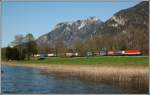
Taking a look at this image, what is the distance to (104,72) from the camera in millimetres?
6359

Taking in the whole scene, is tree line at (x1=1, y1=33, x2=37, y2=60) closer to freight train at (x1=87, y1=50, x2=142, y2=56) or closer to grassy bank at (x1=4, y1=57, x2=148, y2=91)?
grassy bank at (x1=4, y1=57, x2=148, y2=91)

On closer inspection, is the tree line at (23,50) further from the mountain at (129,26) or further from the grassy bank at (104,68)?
the mountain at (129,26)

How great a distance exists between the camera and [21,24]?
4293mm

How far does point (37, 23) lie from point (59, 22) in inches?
13.9

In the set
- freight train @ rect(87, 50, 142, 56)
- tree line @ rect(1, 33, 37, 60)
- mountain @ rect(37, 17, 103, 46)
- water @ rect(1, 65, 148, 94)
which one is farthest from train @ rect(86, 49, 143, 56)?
tree line @ rect(1, 33, 37, 60)

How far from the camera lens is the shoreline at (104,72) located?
17.7 feet

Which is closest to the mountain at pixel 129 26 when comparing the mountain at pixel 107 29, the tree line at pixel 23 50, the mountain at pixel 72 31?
the mountain at pixel 107 29

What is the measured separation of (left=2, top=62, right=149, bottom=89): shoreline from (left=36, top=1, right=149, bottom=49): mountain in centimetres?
63

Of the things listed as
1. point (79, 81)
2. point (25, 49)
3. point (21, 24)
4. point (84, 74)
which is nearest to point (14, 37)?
point (21, 24)

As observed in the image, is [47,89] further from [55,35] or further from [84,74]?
[84,74]

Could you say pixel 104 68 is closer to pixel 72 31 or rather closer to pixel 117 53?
pixel 117 53

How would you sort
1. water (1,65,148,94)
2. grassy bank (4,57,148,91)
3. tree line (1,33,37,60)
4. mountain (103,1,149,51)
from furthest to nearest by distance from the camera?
grassy bank (4,57,148,91), tree line (1,33,37,60), water (1,65,148,94), mountain (103,1,149,51)

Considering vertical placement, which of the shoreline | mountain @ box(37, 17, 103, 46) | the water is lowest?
the water

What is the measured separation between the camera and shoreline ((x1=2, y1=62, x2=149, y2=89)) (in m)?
5.40
